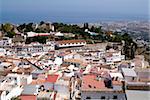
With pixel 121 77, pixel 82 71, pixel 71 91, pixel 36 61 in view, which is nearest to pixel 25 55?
pixel 36 61

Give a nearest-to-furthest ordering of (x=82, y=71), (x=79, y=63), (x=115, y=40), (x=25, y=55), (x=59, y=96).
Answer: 1. (x=59, y=96)
2. (x=82, y=71)
3. (x=79, y=63)
4. (x=25, y=55)
5. (x=115, y=40)

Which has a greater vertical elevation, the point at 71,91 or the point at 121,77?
the point at 121,77

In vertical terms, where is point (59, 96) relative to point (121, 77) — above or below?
below

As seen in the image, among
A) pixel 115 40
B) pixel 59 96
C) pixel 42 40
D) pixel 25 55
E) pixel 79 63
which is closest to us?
pixel 59 96

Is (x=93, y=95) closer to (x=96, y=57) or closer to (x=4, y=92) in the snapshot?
(x=4, y=92)

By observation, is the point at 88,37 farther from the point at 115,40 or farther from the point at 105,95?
the point at 105,95

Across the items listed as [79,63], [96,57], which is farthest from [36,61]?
[96,57]

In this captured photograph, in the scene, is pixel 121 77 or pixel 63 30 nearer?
pixel 121 77

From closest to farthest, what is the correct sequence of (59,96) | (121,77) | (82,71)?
1. (121,77)
2. (59,96)
3. (82,71)

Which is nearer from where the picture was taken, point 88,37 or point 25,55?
point 25,55
